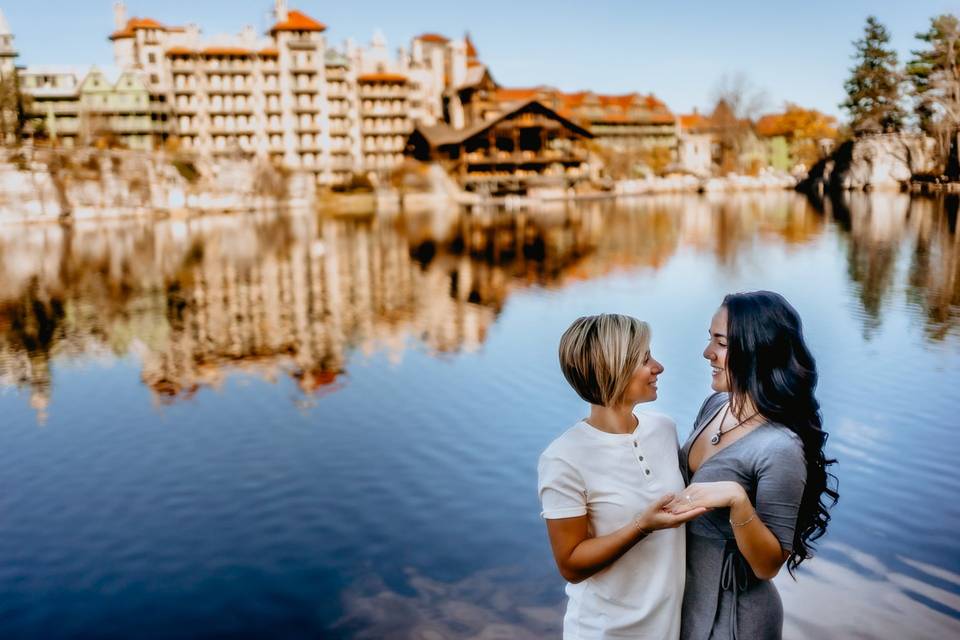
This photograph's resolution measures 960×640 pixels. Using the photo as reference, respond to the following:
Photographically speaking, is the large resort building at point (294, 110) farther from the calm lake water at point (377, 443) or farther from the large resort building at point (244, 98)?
the calm lake water at point (377, 443)

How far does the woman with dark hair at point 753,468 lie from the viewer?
289 cm

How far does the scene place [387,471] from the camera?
34.1 feet

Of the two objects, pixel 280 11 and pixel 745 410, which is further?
pixel 280 11

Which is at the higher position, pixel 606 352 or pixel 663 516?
pixel 606 352

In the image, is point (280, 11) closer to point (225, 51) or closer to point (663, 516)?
point (225, 51)

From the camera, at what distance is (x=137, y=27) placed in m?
91.0

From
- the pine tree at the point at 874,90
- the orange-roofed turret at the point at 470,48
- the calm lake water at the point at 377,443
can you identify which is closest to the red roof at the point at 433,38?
the orange-roofed turret at the point at 470,48

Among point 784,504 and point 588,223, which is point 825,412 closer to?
point 784,504

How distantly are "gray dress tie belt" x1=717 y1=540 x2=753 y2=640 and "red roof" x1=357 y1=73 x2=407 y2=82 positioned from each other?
95.3 metres

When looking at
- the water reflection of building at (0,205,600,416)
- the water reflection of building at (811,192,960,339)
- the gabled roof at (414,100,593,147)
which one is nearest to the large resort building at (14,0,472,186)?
the gabled roof at (414,100,593,147)

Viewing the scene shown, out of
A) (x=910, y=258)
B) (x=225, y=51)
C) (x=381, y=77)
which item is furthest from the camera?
(x=381, y=77)

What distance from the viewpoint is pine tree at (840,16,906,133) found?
84.8m

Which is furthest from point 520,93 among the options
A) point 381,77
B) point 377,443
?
point 377,443

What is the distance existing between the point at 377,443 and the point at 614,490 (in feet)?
29.2
